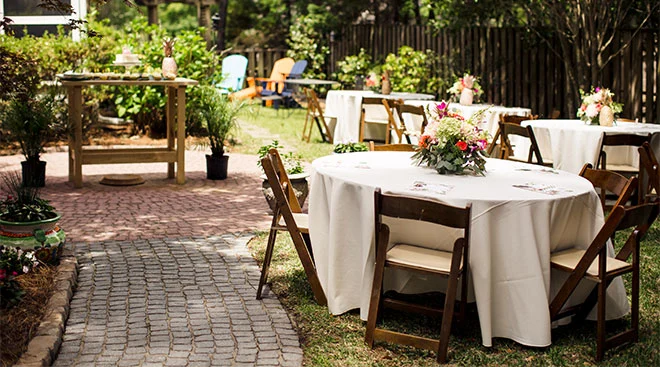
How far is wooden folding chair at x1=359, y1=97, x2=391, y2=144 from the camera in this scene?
41.3ft

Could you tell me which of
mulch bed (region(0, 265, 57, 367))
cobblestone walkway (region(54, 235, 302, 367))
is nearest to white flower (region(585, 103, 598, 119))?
cobblestone walkway (region(54, 235, 302, 367))

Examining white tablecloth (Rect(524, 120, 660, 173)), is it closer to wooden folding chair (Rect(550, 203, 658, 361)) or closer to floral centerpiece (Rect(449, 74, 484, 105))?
floral centerpiece (Rect(449, 74, 484, 105))

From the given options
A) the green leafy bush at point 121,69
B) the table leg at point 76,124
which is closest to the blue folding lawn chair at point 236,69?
the green leafy bush at point 121,69

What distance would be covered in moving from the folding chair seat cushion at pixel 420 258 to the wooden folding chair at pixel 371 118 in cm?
719

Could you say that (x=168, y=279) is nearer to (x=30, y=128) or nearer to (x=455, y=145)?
(x=455, y=145)

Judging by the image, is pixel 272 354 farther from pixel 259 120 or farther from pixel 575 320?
pixel 259 120

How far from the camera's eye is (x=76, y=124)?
9820 millimetres

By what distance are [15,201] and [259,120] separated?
11.6 metres

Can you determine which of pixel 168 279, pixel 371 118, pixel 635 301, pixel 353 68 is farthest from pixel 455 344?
pixel 353 68

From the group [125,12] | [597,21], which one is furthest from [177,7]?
[597,21]

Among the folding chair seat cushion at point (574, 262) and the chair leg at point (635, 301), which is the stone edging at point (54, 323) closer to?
the folding chair seat cushion at point (574, 262)

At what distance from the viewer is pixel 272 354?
Result: 15.7 feet

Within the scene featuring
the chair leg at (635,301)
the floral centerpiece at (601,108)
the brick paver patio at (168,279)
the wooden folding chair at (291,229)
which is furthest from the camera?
the floral centerpiece at (601,108)

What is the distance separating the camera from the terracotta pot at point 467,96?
1161 cm
